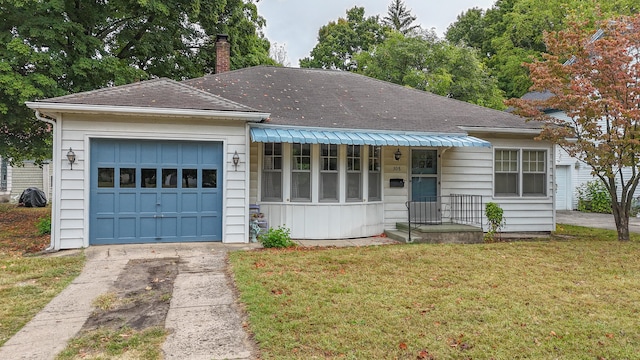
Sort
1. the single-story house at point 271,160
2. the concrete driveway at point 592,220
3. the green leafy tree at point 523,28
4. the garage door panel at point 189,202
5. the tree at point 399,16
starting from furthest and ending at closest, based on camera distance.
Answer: the tree at point 399,16
the green leafy tree at point 523,28
the concrete driveway at point 592,220
the garage door panel at point 189,202
the single-story house at point 271,160

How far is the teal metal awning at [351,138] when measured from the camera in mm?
8258

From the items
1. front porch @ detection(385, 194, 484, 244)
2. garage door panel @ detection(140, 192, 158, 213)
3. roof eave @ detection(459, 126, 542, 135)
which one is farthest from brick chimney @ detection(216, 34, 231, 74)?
roof eave @ detection(459, 126, 542, 135)

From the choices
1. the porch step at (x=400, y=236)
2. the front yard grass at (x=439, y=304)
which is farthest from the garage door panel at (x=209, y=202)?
the porch step at (x=400, y=236)

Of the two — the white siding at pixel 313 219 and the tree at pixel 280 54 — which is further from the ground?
the tree at pixel 280 54

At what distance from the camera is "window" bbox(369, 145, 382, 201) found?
32.3 ft

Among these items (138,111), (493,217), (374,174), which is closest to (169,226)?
(138,111)

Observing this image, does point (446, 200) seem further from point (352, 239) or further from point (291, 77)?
point (291, 77)

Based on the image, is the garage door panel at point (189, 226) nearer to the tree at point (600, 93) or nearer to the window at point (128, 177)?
the window at point (128, 177)

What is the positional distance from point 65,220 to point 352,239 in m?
6.24

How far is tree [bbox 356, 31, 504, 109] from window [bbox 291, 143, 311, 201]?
1216cm

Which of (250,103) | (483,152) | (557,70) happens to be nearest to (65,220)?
(250,103)

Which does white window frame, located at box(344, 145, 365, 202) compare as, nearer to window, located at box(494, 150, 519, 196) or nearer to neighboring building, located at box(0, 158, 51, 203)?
window, located at box(494, 150, 519, 196)

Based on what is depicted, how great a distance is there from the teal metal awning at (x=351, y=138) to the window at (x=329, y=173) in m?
0.56

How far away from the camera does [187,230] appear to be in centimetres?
834
